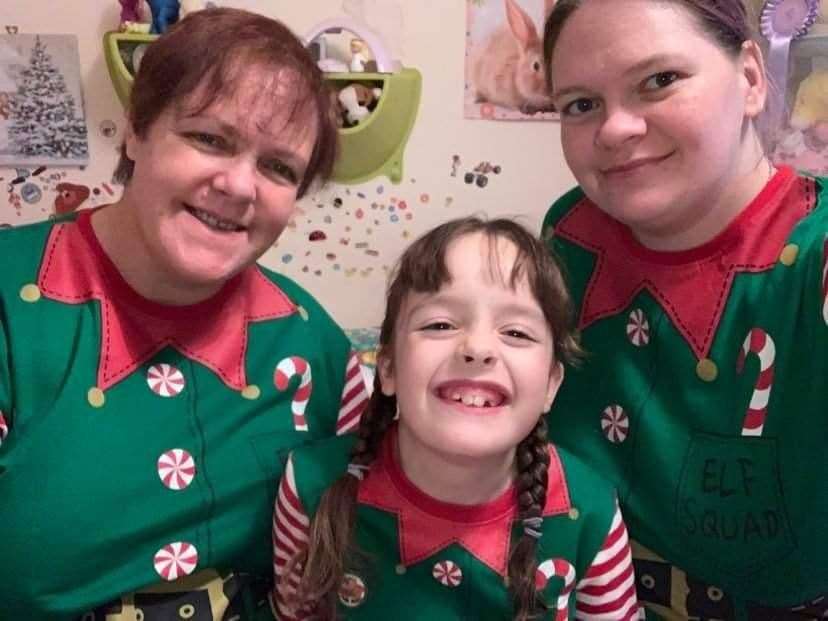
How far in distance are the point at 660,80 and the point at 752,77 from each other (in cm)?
15

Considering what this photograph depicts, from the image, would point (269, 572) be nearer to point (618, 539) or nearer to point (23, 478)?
point (23, 478)

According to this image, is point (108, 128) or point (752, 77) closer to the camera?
point (752, 77)

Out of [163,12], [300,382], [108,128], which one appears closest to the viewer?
[300,382]

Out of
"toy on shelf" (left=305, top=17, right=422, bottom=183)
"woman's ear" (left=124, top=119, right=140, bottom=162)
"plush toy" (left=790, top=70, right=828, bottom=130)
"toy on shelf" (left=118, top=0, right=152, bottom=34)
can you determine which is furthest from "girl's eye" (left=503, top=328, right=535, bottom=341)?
"plush toy" (left=790, top=70, right=828, bottom=130)

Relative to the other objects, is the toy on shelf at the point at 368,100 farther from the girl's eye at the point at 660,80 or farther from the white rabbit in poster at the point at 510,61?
the girl's eye at the point at 660,80

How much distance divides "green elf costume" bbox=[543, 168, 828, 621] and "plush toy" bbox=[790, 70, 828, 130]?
0.89 meters

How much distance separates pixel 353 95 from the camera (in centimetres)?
174

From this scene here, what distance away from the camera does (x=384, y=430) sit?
117 centimetres

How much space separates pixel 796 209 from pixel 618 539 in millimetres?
477

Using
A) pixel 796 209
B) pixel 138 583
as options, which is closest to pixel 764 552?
pixel 796 209

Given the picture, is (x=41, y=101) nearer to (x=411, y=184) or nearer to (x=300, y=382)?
(x=411, y=184)

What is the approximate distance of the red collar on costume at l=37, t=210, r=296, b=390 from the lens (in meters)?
1.08

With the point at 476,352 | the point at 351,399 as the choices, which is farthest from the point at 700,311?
the point at 351,399

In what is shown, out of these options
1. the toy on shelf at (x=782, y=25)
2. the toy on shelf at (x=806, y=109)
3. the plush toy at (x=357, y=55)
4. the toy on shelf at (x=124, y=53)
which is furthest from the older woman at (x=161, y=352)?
the toy on shelf at (x=806, y=109)
